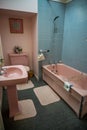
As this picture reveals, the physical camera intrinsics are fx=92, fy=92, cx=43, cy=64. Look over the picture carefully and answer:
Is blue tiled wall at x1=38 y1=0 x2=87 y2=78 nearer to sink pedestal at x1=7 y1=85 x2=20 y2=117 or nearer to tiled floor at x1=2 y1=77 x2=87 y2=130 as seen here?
tiled floor at x1=2 y1=77 x2=87 y2=130

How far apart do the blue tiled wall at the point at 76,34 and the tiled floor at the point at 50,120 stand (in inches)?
43.3

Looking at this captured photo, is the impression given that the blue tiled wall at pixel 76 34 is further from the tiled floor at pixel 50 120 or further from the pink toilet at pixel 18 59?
the pink toilet at pixel 18 59

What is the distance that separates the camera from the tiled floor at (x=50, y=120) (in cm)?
147

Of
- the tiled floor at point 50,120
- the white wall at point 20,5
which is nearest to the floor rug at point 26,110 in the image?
the tiled floor at point 50,120

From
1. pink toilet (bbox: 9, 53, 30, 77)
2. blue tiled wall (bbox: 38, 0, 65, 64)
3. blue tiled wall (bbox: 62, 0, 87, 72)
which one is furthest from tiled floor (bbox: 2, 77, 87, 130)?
blue tiled wall (bbox: 38, 0, 65, 64)

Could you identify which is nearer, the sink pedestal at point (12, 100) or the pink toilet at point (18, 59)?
the sink pedestal at point (12, 100)

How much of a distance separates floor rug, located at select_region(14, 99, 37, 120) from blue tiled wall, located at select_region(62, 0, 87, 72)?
150cm

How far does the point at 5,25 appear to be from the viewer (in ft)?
8.94

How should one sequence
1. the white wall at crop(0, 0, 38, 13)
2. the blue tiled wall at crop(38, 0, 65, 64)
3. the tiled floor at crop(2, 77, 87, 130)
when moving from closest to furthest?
the tiled floor at crop(2, 77, 87, 130), the white wall at crop(0, 0, 38, 13), the blue tiled wall at crop(38, 0, 65, 64)

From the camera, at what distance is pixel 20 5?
2195 millimetres

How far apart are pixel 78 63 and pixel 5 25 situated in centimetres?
236

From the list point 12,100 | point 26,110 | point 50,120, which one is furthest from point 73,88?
point 12,100

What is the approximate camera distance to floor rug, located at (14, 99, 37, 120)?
1.68 m

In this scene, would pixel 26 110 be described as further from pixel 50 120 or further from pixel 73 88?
pixel 73 88
